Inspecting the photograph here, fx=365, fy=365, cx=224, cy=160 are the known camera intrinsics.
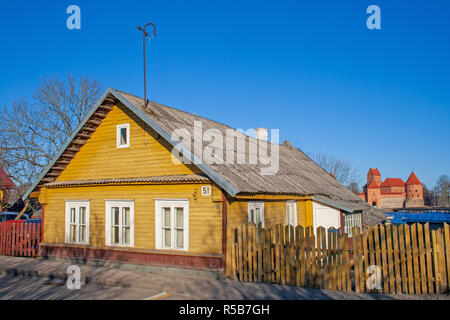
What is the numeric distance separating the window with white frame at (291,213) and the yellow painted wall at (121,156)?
5.32m

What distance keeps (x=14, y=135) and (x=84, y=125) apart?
61.7 feet

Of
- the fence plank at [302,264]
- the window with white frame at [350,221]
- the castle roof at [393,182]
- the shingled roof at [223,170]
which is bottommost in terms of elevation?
the fence plank at [302,264]

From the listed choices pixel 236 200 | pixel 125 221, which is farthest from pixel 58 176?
pixel 236 200

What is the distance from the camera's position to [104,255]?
14.1 meters

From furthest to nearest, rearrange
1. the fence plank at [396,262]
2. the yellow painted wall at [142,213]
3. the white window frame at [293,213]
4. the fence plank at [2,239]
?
1. the fence plank at [2,239]
2. the white window frame at [293,213]
3. the yellow painted wall at [142,213]
4. the fence plank at [396,262]

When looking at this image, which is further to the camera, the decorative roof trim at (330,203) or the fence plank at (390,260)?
the decorative roof trim at (330,203)

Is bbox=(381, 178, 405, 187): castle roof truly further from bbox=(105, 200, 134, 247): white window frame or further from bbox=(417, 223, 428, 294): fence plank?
bbox=(417, 223, 428, 294): fence plank

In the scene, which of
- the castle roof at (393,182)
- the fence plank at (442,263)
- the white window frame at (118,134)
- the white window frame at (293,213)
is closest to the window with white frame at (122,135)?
the white window frame at (118,134)

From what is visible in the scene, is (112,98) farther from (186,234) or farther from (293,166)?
(293,166)

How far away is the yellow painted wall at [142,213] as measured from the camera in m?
11.7

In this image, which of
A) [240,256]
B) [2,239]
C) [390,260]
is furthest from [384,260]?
[2,239]

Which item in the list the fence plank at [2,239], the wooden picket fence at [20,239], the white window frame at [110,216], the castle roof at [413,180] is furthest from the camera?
the castle roof at [413,180]

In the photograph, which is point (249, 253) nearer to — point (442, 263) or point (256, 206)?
point (256, 206)

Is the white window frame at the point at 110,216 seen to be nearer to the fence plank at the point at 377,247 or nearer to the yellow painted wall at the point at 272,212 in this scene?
the yellow painted wall at the point at 272,212
